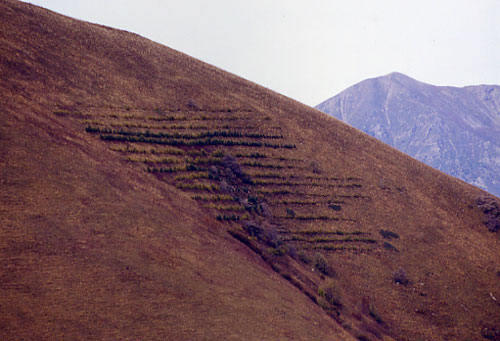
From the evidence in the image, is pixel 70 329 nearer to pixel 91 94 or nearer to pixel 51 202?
pixel 51 202

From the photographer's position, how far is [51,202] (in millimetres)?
28000

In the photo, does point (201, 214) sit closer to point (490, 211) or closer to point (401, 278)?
point (401, 278)

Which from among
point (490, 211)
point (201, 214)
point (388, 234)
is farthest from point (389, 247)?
point (201, 214)

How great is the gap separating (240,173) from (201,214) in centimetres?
1214

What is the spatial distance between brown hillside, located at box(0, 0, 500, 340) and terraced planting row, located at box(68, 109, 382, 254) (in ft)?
0.84

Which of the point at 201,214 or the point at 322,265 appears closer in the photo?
the point at 201,214

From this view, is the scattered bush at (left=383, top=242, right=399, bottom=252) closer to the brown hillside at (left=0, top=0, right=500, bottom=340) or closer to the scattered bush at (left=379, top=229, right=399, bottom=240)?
the brown hillside at (left=0, top=0, right=500, bottom=340)

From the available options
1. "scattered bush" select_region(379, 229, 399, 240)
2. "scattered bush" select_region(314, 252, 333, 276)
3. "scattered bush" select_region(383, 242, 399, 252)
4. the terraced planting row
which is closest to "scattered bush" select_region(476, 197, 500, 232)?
"scattered bush" select_region(379, 229, 399, 240)

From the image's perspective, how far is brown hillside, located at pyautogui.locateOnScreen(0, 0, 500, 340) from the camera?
24.3 metres

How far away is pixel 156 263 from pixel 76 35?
4673 cm

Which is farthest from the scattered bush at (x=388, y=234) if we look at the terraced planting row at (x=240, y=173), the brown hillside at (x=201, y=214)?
the terraced planting row at (x=240, y=173)

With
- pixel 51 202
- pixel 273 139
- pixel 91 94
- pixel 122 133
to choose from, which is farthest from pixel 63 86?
pixel 273 139

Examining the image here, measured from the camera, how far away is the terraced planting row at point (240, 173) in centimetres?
4188

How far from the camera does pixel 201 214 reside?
36750mm
